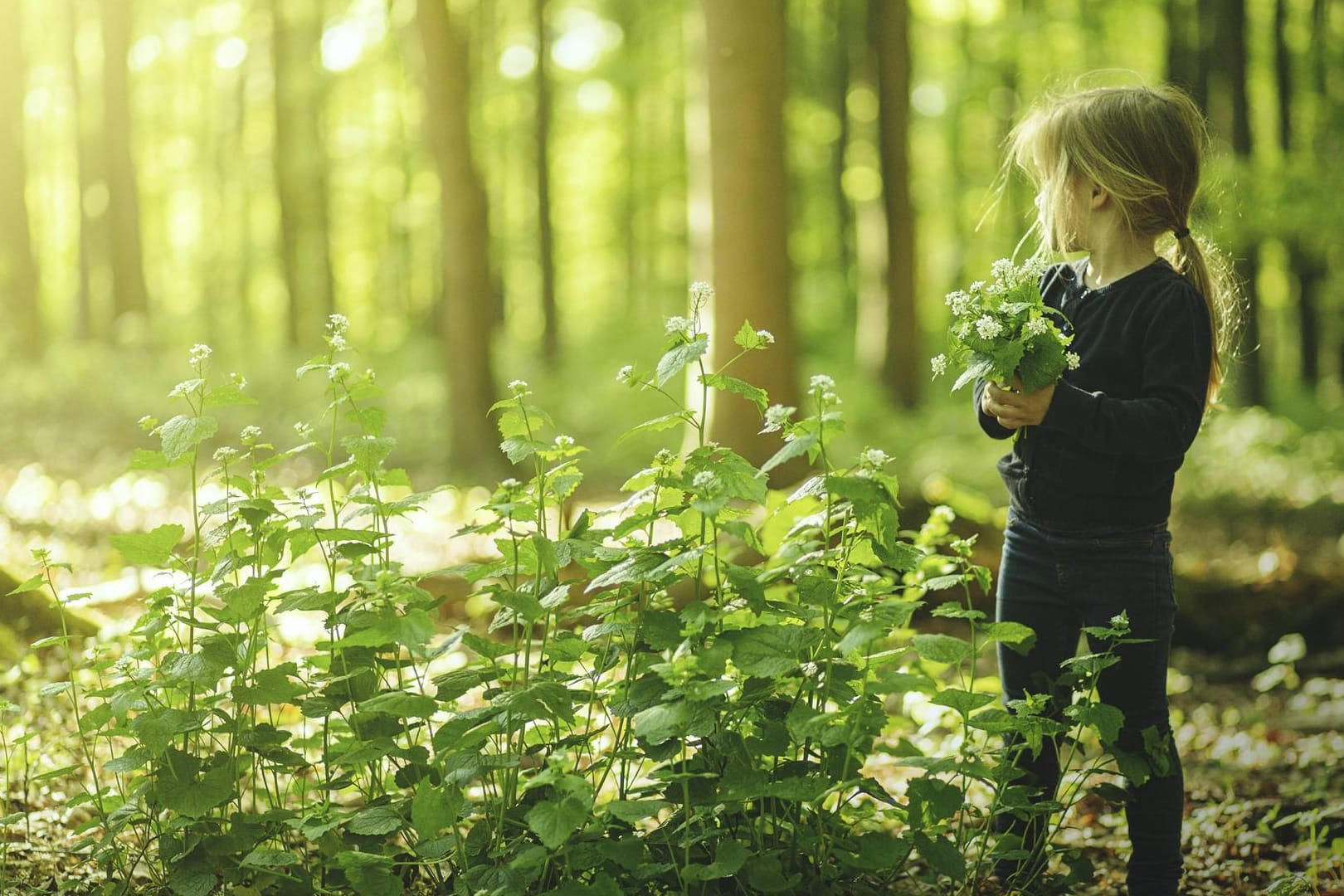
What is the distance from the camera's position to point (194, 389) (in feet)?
8.11

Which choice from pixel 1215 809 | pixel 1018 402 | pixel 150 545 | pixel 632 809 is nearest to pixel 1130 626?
pixel 1018 402

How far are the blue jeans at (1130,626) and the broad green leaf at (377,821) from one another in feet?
4.65

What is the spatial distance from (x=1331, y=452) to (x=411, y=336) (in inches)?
718

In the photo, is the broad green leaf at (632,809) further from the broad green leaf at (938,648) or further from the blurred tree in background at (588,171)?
the blurred tree in background at (588,171)

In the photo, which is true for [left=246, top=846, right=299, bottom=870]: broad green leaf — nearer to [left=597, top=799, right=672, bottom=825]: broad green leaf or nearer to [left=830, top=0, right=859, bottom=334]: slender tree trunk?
[left=597, top=799, right=672, bottom=825]: broad green leaf

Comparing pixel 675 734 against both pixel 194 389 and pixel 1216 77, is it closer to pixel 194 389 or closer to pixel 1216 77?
pixel 194 389

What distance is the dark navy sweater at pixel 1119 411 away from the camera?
2.61 meters

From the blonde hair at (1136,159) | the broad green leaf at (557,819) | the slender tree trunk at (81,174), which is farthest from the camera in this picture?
the slender tree trunk at (81,174)

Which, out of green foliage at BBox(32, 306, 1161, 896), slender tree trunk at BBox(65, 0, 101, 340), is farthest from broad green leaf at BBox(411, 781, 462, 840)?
slender tree trunk at BBox(65, 0, 101, 340)

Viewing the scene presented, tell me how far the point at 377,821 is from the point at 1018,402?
5.32ft

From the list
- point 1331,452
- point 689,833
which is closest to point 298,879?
point 689,833

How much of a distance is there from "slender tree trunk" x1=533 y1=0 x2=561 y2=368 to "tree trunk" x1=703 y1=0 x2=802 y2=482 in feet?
42.8

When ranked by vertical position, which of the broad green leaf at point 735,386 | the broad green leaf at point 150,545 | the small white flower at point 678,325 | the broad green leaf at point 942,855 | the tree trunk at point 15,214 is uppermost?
the tree trunk at point 15,214

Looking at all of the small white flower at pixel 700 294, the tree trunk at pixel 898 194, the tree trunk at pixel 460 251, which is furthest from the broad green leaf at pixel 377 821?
the tree trunk at pixel 898 194
